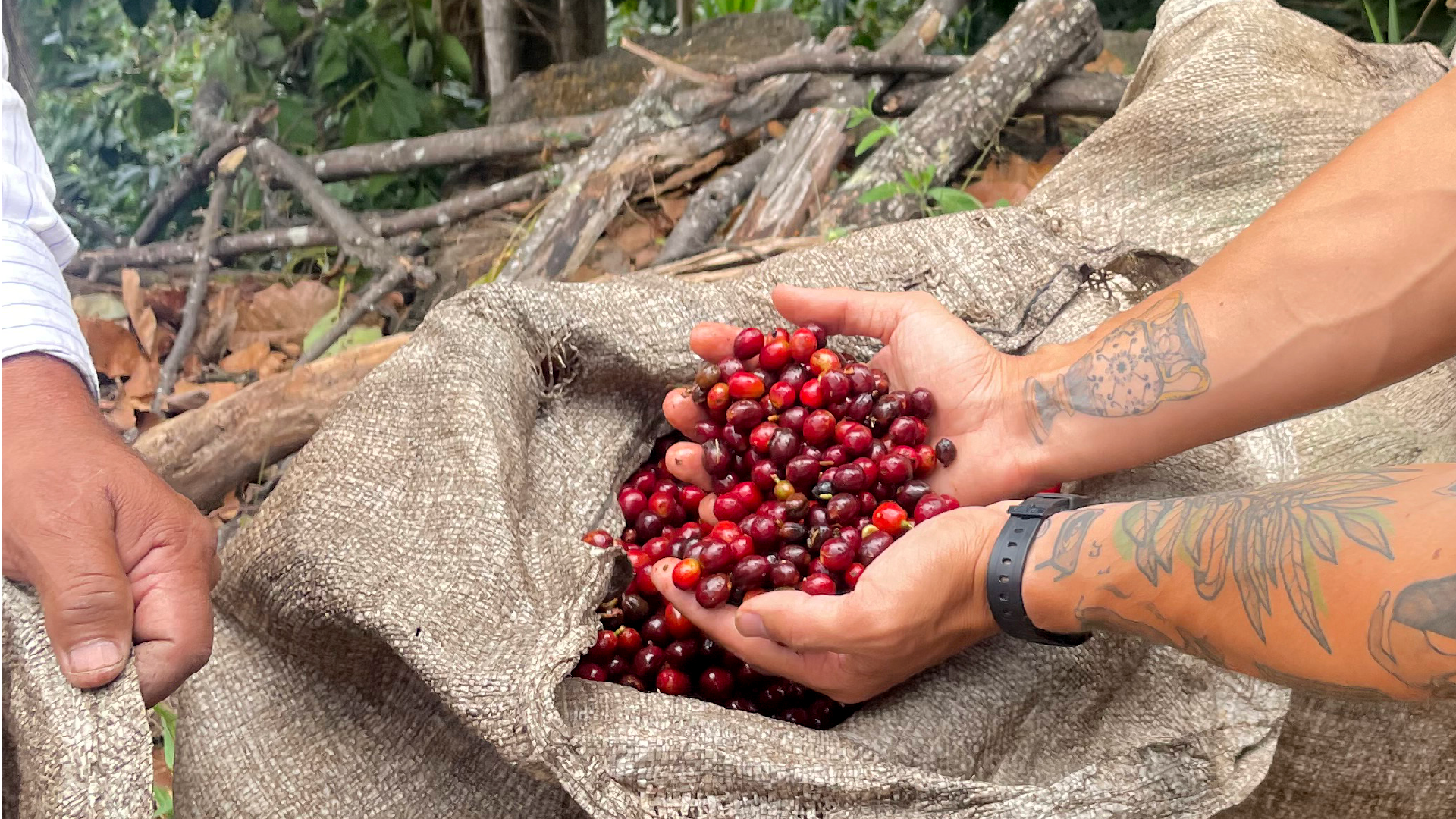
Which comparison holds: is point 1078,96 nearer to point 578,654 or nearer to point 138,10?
point 578,654

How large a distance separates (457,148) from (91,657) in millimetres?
2909

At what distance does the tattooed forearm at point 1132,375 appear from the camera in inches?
61.7

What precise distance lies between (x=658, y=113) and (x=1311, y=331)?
2259 millimetres

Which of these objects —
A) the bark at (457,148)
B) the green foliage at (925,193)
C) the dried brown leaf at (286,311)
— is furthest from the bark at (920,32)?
the dried brown leaf at (286,311)

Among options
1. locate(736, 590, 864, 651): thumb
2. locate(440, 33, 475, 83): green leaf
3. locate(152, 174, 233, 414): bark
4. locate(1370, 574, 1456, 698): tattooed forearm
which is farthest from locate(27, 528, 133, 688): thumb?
locate(440, 33, 475, 83): green leaf

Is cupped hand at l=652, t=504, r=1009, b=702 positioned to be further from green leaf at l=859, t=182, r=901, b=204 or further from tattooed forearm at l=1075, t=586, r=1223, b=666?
green leaf at l=859, t=182, r=901, b=204

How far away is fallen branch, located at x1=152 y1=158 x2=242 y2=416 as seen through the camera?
9.50 ft

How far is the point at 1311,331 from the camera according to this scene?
1477mm

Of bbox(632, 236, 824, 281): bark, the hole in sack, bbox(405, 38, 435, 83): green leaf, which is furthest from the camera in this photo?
bbox(405, 38, 435, 83): green leaf

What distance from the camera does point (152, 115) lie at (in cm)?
382

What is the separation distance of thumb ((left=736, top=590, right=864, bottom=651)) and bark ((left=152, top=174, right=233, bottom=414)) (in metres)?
2.15

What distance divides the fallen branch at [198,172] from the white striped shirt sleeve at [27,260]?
2332 millimetres

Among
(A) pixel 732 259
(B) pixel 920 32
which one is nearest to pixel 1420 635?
(A) pixel 732 259

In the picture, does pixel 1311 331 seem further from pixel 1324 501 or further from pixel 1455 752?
pixel 1455 752
